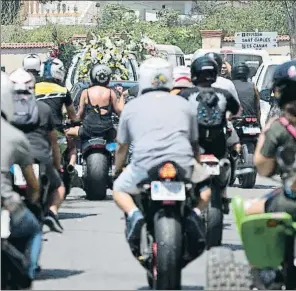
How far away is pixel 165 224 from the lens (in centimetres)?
865

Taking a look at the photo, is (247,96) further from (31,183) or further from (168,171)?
(31,183)

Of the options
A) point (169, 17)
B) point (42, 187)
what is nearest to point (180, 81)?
point (42, 187)

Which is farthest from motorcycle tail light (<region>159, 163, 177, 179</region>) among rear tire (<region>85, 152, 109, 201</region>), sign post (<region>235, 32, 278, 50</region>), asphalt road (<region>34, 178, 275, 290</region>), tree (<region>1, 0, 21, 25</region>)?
tree (<region>1, 0, 21, 25</region>)

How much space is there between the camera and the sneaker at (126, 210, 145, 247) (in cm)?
879

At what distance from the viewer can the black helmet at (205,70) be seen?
11.8m

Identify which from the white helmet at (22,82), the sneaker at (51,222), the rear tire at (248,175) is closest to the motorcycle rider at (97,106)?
the rear tire at (248,175)

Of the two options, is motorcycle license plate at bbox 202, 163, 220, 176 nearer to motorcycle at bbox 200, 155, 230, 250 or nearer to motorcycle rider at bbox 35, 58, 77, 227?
motorcycle at bbox 200, 155, 230, 250

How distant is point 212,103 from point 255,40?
2530 centimetres

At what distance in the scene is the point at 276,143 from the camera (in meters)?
7.92

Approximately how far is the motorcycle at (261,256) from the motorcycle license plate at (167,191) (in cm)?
99

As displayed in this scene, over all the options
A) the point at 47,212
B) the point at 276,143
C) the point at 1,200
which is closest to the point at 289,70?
the point at 276,143

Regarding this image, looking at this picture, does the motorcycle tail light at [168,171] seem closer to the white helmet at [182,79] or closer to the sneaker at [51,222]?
the sneaker at [51,222]

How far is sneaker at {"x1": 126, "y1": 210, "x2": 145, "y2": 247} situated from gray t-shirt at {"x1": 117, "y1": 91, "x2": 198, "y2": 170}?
1.14 feet

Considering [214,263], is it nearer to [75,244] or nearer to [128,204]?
[128,204]
